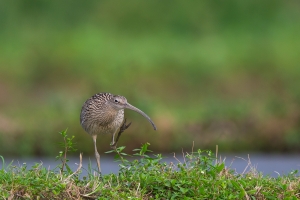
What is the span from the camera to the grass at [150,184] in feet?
25.2

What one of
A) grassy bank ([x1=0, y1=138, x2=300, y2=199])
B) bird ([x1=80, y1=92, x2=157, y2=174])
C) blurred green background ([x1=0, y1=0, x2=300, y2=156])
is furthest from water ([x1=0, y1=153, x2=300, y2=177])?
grassy bank ([x1=0, y1=138, x2=300, y2=199])

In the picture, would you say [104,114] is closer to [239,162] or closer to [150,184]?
[150,184]

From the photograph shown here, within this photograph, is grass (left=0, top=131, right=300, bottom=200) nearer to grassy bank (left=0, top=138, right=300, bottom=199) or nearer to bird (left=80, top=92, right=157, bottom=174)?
grassy bank (left=0, top=138, right=300, bottom=199)

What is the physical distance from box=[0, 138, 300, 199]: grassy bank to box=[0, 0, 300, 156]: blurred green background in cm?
668

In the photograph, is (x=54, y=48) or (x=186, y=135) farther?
(x=54, y=48)

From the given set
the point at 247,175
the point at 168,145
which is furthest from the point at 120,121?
the point at 168,145

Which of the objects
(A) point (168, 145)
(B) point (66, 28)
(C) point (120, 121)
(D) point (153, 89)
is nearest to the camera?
(C) point (120, 121)

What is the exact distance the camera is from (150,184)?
25.9ft

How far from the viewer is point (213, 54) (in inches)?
729

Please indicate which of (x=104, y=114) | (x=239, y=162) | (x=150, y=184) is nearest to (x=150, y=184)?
(x=150, y=184)

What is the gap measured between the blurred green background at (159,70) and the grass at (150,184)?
669 cm

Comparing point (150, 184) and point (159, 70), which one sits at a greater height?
point (150, 184)

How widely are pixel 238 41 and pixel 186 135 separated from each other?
4.21 metres

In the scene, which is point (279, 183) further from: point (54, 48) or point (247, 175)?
point (54, 48)
